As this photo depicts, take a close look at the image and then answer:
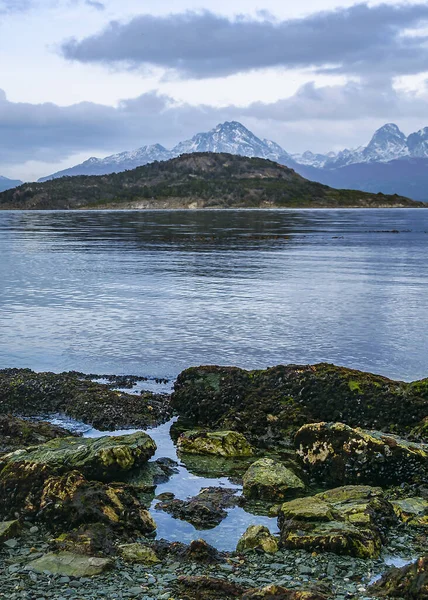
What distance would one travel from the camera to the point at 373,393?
2520 cm

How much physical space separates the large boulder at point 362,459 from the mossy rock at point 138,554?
7.17m

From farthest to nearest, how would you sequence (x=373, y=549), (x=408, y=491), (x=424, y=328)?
(x=424, y=328), (x=408, y=491), (x=373, y=549)

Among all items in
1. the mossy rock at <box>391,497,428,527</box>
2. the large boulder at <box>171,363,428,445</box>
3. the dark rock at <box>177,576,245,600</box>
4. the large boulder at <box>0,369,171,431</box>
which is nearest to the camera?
the dark rock at <box>177,576,245,600</box>

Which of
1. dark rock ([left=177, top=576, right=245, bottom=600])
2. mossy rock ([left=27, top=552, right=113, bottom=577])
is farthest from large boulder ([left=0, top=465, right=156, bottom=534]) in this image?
dark rock ([left=177, top=576, right=245, bottom=600])

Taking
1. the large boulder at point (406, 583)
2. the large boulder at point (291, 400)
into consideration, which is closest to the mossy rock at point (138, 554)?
the large boulder at point (406, 583)

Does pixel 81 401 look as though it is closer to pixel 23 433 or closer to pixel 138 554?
pixel 23 433

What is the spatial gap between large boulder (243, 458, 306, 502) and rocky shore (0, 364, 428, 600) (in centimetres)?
4

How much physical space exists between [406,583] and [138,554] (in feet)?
19.0

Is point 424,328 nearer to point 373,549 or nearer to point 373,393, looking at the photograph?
point 373,393

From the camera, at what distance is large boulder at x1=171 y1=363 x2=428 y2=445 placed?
960 inches

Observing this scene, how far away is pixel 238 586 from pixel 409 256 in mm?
89205

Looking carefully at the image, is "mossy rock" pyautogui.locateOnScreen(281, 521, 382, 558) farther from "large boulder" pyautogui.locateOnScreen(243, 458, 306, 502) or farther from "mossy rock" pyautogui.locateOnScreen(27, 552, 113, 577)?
"mossy rock" pyautogui.locateOnScreen(27, 552, 113, 577)

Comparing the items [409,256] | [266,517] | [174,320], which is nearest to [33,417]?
[266,517]

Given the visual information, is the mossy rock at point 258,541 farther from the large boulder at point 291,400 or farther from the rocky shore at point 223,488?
the large boulder at point 291,400
